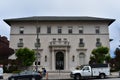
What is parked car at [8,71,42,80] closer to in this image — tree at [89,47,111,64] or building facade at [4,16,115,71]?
tree at [89,47,111,64]

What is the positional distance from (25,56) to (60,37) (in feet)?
39.6

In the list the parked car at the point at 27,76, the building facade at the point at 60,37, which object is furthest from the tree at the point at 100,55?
the parked car at the point at 27,76

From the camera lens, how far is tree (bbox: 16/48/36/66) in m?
60.7

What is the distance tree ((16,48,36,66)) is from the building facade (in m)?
6.96

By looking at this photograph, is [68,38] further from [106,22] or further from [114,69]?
A: [114,69]

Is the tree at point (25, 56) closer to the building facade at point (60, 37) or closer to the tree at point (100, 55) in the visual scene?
the building facade at point (60, 37)

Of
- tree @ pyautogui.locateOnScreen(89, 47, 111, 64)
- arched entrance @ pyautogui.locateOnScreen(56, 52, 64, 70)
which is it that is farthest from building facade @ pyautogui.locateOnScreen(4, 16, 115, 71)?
tree @ pyautogui.locateOnScreen(89, 47, 111, 64)

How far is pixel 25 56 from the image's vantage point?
60.8 meters

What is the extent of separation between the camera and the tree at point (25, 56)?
60.7m

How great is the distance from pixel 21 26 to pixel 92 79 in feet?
103

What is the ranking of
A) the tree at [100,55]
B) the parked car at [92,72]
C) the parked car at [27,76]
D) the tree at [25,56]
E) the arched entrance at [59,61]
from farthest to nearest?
the arched entrance at [59,61] < the tree at [100,55] < the tree at [25,56] < the parked car at [92,72] < the parked car at [27,76]

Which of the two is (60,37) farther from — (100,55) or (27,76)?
(27,76)

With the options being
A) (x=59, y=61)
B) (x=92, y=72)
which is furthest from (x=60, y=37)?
(x=92, y=72)

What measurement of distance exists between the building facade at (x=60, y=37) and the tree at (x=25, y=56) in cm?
696
